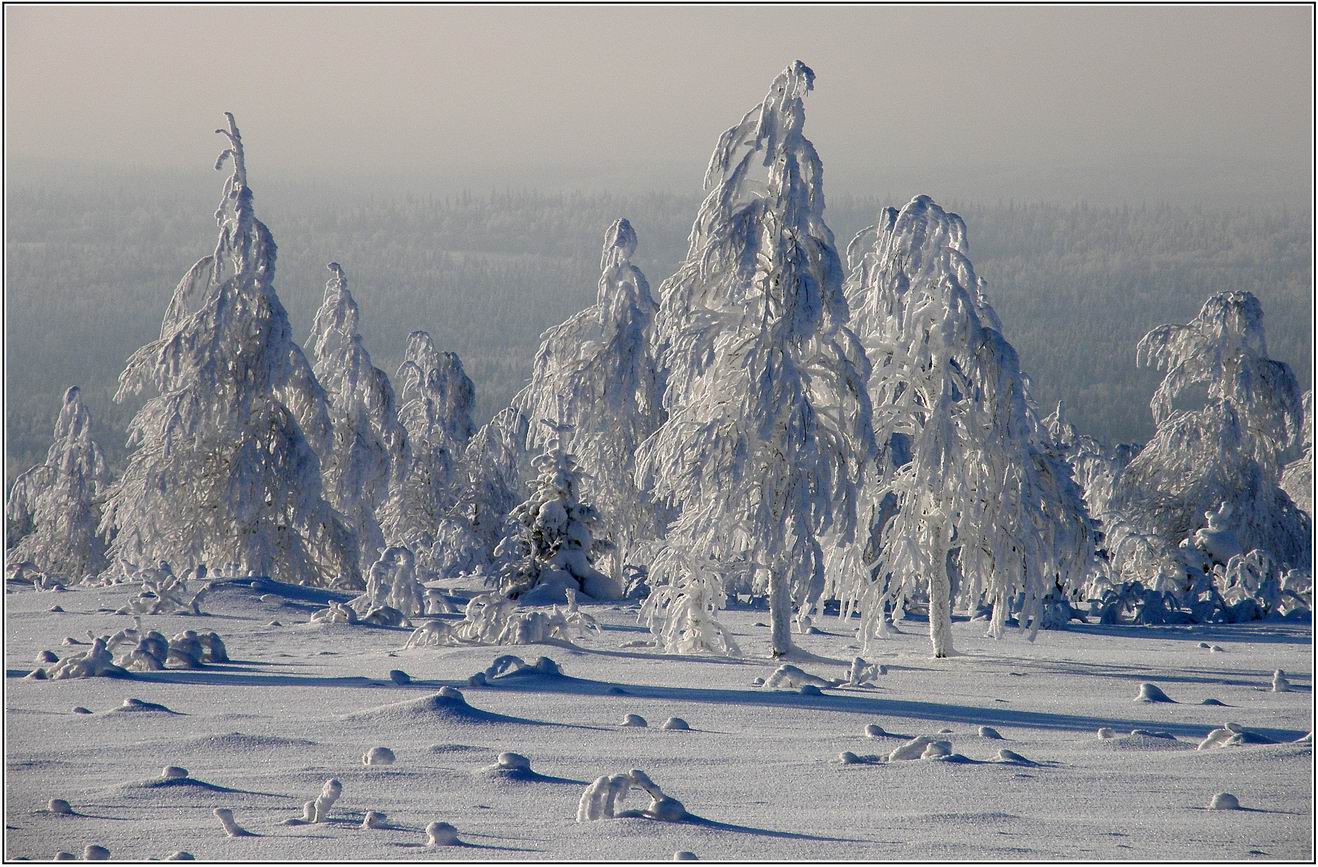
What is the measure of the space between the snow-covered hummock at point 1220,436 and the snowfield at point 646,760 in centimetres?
1282

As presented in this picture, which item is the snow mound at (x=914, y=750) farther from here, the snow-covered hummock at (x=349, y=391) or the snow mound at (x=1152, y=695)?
the snow-covered hummock at (x=349, y=391)

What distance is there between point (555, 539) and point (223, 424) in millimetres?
5864

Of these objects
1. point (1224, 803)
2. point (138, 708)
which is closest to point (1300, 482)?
point (1224, 803)

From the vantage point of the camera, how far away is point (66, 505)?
3388 cm

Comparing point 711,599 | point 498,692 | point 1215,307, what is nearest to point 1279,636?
point 711,599

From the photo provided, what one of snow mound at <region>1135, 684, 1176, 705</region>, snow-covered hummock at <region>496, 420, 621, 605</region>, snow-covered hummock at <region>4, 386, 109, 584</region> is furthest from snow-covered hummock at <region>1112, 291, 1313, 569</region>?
snow-covered hummock at <region>4, 386, 109, 584</region>

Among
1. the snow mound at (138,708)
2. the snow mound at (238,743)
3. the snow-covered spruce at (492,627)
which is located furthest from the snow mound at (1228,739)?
the snow-covered spruce at (492,627)

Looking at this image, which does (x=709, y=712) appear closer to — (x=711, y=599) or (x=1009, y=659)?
(x=711, y=599)

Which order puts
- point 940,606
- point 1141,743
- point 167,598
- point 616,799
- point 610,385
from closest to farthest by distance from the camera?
point 616,799 < point 1141,743 < point 940,606 < point 167,598 < point 610,385

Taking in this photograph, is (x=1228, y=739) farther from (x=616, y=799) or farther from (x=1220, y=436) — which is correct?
(x=1220, y=436)

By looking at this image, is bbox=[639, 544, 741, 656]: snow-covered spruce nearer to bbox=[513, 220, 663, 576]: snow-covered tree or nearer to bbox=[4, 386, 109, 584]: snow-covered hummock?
bbox=[513, 220, 663, 576]: snow-covered tree

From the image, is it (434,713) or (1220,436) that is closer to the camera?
(434,713)

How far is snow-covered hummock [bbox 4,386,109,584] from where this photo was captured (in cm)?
3344

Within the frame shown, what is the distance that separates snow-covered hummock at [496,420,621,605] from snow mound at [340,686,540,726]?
1213cm
